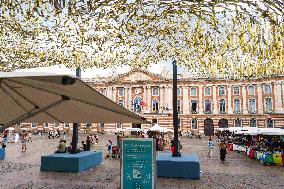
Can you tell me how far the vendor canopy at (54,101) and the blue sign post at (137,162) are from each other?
3.17 meters

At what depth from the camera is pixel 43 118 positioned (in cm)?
489

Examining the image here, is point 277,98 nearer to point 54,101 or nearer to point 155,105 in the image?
point 155,105

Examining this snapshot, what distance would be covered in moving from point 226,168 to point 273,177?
109 inches

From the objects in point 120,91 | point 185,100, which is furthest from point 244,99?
point 120,91

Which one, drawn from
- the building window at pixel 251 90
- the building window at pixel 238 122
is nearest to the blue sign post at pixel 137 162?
the building window at pixel 238 122

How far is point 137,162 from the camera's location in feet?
25.1

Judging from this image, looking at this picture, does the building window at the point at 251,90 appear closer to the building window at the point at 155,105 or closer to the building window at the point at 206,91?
the building window at the point at 206,91

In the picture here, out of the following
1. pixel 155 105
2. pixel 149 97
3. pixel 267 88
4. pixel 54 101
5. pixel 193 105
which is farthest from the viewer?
pixel 149 97

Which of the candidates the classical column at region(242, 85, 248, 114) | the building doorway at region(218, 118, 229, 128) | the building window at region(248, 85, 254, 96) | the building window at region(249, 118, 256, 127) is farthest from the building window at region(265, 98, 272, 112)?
the building doorway at region(218, 118, 229, 128)

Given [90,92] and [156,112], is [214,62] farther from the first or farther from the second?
[156,112]

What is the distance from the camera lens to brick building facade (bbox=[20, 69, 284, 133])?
5028 centimetres

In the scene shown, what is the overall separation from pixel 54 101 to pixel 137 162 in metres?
4.36

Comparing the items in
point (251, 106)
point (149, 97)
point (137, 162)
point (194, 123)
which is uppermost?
point (149, 97)

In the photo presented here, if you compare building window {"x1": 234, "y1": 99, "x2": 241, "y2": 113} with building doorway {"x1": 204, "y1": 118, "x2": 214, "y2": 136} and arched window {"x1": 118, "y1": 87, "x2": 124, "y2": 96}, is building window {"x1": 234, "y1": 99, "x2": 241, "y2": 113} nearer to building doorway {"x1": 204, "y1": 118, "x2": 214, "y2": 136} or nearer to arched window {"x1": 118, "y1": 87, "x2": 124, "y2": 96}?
building doorway {"x1": 204, "y1": 118, "x2": 214, "y2": 136}
